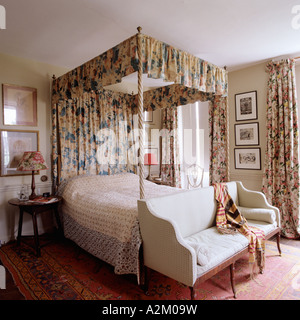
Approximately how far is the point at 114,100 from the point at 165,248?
3.42 m

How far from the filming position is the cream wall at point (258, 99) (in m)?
4.09

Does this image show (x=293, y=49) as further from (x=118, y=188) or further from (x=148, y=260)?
(x=148, y=260)

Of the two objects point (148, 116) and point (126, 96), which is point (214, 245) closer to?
point (126, 96)

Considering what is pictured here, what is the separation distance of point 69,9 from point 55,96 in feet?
5.06

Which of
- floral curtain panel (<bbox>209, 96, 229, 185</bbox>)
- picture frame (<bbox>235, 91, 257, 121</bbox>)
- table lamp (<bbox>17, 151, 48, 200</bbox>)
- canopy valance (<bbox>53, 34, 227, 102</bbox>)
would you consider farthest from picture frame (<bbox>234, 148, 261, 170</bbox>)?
table lamp (<bbox>17, 151, 48, 200</bbox>)

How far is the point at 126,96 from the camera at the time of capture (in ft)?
15.7

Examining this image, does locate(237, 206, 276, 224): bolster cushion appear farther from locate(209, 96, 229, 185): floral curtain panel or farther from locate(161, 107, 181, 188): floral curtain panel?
locate(161, 107, 181, 188): floral curtain panel

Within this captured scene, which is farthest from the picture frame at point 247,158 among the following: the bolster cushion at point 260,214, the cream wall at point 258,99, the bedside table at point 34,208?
the bedside table at point 34,208

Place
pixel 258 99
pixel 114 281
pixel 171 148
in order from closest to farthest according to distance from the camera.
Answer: pixel 114 281
pixel 258 99
pixel 171 148

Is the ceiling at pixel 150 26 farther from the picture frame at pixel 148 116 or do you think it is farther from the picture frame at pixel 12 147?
the picture frame at pixel 148 116

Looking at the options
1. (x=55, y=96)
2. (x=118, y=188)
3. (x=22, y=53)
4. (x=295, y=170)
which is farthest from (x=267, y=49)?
(x=22, y=53)

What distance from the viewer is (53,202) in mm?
3205

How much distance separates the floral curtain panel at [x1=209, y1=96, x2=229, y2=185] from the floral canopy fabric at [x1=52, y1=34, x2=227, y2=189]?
0.06ft

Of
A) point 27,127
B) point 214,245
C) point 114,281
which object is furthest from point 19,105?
point 214,245
